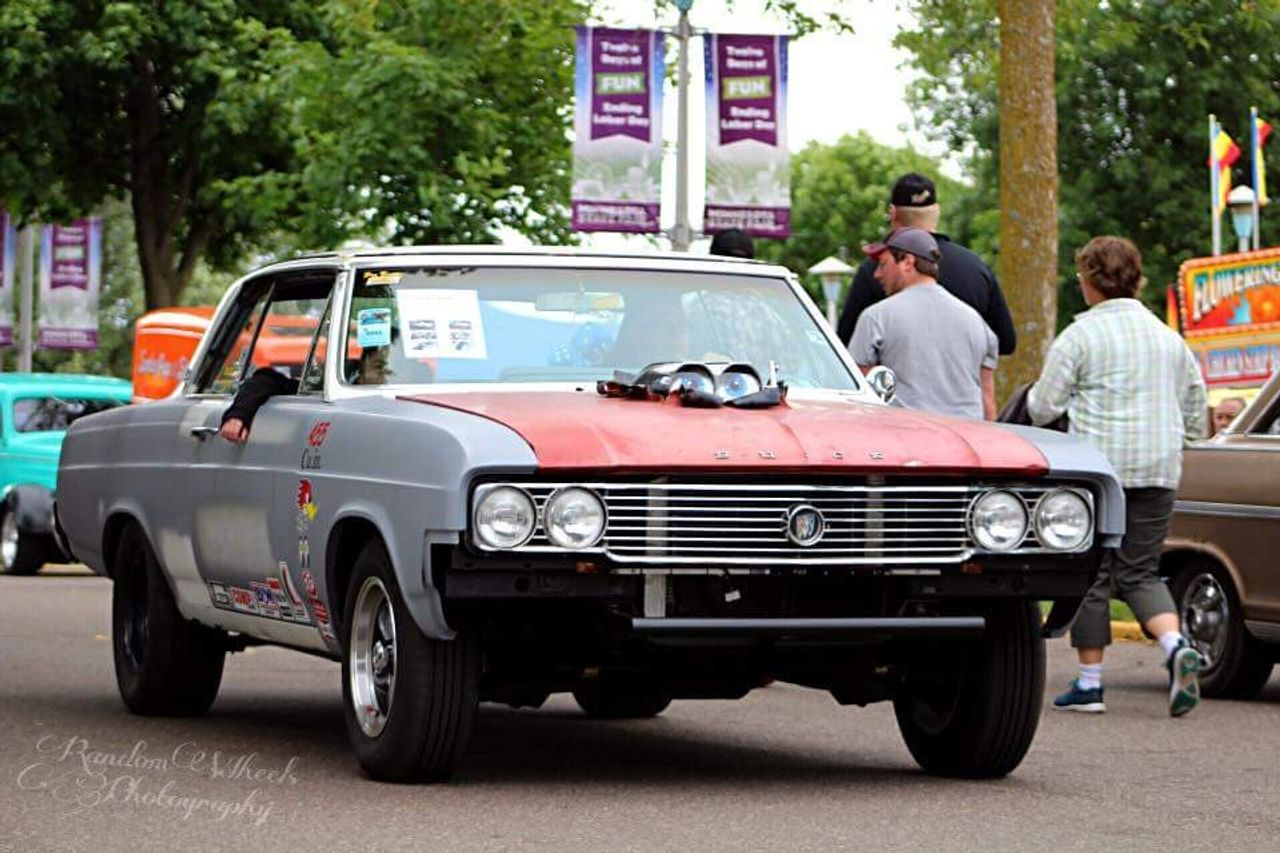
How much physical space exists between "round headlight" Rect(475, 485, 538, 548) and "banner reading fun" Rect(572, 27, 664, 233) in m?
18.9

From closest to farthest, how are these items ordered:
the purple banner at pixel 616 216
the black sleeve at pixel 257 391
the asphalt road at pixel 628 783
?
the asphalt road at pixel 628 783
the black sleeve at pixel 257 391
the purple banner at pixel 616 216

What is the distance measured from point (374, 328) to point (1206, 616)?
5.08m

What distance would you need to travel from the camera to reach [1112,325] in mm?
11539

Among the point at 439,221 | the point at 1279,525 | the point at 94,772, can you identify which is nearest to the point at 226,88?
the point at 439,221

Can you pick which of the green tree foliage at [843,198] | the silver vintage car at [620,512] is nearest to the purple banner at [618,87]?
the silver vintage car at [620,512]

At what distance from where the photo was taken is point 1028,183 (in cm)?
2133

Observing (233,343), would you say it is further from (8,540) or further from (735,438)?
(8,540)

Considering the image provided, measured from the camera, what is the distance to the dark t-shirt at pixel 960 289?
11.7m

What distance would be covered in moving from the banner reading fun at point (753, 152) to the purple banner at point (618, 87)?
0.69 m

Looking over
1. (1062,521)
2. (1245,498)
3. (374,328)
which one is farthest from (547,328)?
(1245,498)

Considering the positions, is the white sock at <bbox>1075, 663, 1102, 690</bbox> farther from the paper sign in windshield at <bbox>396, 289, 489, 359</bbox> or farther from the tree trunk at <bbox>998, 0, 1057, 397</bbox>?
the tree trunk at <bbox>998, 0, 1057, 397</bbox>

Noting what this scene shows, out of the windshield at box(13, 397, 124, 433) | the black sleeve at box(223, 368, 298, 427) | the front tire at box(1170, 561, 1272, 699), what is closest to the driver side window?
the black sleeve at box(223, 368, 298, 427)

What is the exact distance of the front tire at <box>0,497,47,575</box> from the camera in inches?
976

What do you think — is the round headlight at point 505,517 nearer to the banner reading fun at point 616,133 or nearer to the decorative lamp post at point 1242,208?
the banner reading fun at point 616,133
